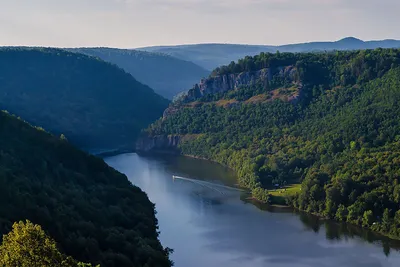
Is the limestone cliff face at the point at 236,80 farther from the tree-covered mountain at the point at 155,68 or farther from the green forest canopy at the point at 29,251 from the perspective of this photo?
the tree-covered mountain at the point at 155,68

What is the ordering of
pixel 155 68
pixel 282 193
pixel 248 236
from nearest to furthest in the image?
pixel 248 236 < pixel 282 193 < pixel 155 68

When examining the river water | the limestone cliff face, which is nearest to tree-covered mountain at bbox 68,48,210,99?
the limestone cliff face

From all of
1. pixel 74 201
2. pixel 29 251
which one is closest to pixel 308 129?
pixel 74 201

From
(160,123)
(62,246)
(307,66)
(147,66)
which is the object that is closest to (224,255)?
(62,246)

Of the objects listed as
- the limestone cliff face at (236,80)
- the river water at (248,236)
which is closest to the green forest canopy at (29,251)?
the river water at (248,236)

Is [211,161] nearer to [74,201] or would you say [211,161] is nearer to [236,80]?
[236,80]

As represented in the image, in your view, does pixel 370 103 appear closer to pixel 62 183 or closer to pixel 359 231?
pixel 359 231

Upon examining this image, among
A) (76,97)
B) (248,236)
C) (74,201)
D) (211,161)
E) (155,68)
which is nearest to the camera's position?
(74,201)
